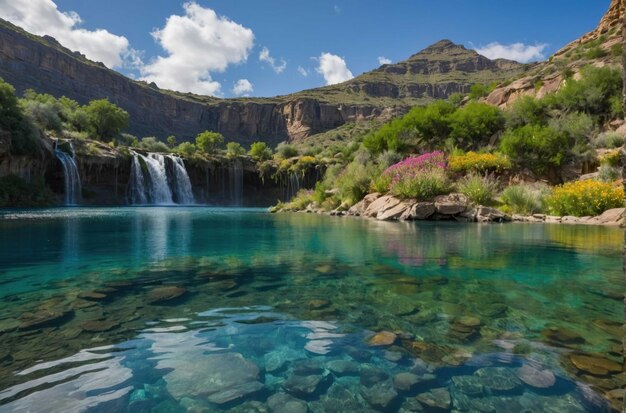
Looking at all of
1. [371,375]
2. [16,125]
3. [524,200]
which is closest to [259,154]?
[16,125]

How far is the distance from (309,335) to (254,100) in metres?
125

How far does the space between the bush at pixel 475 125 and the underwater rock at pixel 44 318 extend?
26.5 metres

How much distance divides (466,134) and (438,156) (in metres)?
9.21

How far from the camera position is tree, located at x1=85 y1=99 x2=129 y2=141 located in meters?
47.9

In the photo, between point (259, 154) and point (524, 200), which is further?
point (259, 154)

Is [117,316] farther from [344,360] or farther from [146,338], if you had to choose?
[344,360]

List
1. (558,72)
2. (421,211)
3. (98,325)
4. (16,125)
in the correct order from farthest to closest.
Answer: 1. (558,72)
2. (16,125)
3. (421,211)
4. (98,325)

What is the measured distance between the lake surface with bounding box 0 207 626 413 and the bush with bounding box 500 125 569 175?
56.3 ft

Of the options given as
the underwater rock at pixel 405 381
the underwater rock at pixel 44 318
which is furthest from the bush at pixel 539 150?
the underwater rock at pixel 44 318

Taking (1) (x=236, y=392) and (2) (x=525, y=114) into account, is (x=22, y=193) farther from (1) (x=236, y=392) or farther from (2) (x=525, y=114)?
(2) (x=525, y=114)

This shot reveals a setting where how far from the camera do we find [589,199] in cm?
1338

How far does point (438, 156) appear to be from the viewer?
1842 cm

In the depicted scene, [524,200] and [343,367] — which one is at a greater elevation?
[524,200]

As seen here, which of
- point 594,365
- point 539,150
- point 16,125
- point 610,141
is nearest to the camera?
point 594,365
